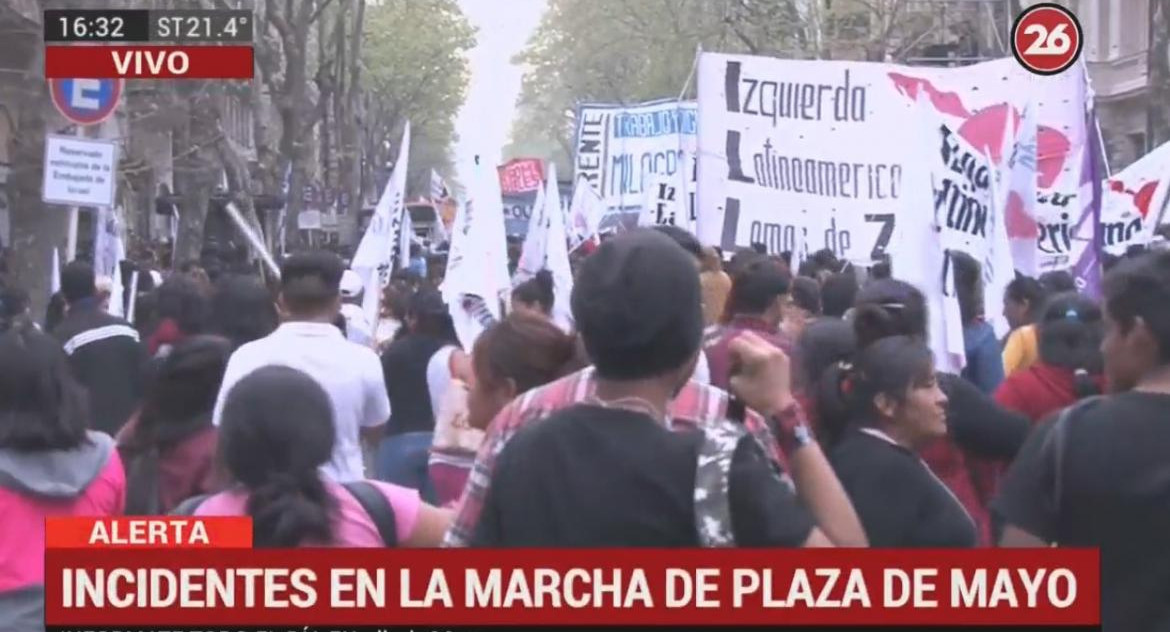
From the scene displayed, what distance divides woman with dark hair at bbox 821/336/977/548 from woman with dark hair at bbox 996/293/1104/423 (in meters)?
1.26

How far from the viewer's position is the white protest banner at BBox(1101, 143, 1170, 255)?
1230 centimetres

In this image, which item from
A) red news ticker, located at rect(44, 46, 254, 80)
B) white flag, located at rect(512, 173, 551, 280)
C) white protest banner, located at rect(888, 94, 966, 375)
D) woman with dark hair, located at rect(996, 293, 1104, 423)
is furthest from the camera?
red news ticker, located at rect(44, 46, 254, 80)

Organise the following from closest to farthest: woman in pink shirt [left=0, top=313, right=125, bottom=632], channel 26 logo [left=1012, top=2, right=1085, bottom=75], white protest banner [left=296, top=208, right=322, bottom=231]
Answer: woman in pink shirt [left=0, top=313, right=125, bottom=632], channel 26 logo [left=1012, top=2, right=1085, bottom=75], white protest banner [left=296, top=208, right=322, bottom=231]

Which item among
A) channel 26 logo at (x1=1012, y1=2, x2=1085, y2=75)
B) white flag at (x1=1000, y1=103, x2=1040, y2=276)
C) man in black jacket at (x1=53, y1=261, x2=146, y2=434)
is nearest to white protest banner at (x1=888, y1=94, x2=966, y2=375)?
white flag at (x1=1000, y1=103, x2=1040, y2=276)

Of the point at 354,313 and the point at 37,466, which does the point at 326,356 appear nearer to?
Result: the point at 37,466

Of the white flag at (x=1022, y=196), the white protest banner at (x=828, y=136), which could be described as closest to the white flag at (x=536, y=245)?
the white protest banner at (x=828, y=136)

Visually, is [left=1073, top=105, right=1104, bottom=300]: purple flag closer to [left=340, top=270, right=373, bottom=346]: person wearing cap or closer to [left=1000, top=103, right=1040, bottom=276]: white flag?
[left=1000, top=103, right=1040, bottom=276]: white flag

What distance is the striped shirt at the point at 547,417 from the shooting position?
3.42 meters

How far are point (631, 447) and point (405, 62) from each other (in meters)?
61.9

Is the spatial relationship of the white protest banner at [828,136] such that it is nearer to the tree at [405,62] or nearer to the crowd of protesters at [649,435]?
the crowd of protesters at [649,435]

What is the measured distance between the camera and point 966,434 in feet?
17.9

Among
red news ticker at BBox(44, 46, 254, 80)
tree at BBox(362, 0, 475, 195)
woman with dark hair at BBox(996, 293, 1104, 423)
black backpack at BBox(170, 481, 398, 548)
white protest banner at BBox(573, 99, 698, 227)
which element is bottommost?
black backpack at BBox(170, 481, 398, 548)

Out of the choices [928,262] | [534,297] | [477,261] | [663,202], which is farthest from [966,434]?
[663,202]

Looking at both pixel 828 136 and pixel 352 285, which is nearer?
pixel 828 136
